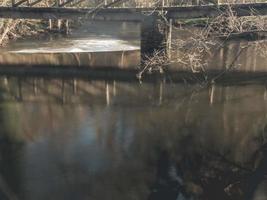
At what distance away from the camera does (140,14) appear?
102 feet

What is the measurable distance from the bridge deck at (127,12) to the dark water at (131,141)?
4294 mm

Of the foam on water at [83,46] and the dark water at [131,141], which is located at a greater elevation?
the foam on water at [83,46]

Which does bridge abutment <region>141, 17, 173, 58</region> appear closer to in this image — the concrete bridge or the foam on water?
the concrete bridge

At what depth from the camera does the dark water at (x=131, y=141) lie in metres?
16.0

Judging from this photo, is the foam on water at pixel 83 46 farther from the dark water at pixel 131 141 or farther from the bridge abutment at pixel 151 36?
the dark water at pixel 131 141

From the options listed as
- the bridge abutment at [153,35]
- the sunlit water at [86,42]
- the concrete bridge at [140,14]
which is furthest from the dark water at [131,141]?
the sunlit water at [86,42]

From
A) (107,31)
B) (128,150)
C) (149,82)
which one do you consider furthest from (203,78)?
(107,31)

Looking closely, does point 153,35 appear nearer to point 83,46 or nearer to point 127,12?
point 127,12

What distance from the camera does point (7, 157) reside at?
1825cm

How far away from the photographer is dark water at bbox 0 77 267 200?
16.0 m

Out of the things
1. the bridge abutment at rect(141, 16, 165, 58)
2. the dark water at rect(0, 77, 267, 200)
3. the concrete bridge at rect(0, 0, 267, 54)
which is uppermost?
the concrete bridge at rect(0, 0, 267, 54)

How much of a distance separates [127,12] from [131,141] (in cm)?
1391

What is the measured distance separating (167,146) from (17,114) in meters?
7.41

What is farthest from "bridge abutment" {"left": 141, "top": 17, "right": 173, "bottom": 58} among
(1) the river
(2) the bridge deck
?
(1) the river
